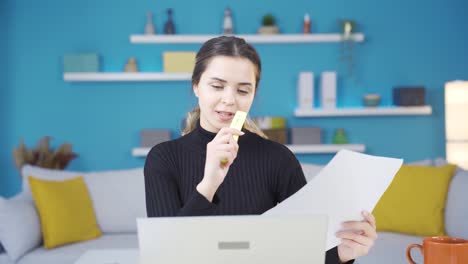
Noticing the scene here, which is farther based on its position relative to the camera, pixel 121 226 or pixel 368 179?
pixel 121 226

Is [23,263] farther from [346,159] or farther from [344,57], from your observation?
[344,57]

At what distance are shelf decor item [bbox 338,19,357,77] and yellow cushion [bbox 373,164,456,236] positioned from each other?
173cm

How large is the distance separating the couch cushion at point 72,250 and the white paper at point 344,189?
2.30 metres

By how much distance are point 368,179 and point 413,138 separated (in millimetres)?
4209

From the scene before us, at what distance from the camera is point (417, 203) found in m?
3.42

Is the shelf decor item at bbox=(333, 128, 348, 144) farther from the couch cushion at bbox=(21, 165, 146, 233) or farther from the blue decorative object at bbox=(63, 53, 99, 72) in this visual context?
the blue decorative object at bbox=(63, 53, 99, 72)

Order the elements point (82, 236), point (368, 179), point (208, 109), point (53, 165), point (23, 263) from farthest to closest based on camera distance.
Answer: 1. point (53, 165)
2. point (82, 236)
3. point (23, 263)
4. point (208, 109)
5. point (368, 179)

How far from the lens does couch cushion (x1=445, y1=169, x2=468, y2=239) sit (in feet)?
10.7

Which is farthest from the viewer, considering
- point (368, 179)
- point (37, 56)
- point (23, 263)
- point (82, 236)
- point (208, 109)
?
point (37, 56)

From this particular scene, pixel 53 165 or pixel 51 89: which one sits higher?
pixel 51 89

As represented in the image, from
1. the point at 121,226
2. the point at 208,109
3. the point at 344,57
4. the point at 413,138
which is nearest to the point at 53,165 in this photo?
the point at 121,226

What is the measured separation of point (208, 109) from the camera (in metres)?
1.46

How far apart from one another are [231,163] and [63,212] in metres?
2.23

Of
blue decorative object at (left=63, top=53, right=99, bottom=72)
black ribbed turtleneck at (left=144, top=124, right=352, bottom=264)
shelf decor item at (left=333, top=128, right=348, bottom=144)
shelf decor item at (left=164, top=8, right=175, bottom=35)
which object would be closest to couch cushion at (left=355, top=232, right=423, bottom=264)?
black ribbed turtleneck at (left=144, top=124, right=352, bottom=264)
